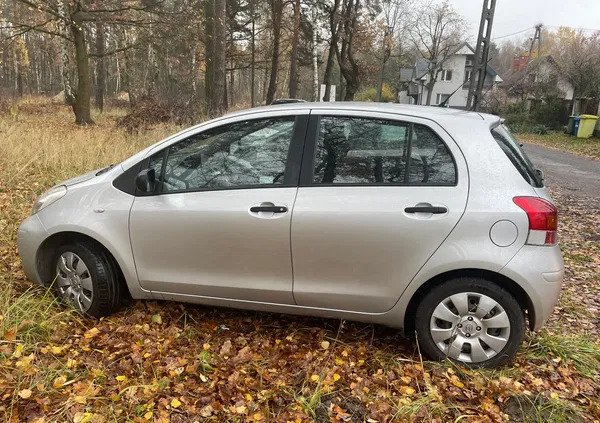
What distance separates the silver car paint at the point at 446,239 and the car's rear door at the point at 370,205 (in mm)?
41

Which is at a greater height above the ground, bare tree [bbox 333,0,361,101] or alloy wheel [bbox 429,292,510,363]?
bare tree [bbox 333,0,361,101]

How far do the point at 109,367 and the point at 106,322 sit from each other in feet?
2.08

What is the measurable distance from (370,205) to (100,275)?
213 cm

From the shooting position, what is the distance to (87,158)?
324 inches

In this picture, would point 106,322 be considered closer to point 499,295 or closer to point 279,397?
point 279,397

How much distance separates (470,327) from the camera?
294 centimetres

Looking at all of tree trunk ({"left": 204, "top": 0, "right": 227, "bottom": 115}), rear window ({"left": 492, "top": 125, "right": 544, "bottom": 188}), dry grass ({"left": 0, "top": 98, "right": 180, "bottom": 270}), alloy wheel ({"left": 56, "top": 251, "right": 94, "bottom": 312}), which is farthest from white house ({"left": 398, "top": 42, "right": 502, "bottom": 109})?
alloy wheel ({"left": 56, "top": 251, "right": 94, "bottom": 312})

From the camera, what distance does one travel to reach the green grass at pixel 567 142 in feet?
63.4

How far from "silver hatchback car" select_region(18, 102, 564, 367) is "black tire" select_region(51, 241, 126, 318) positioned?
10 millimetres

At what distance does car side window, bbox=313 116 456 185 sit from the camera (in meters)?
2.95

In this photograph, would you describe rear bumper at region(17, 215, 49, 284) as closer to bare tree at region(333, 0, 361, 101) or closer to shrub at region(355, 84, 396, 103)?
bare tree at region(333, 0, 361, 101)

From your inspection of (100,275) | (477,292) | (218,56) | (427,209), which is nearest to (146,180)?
(100,275)

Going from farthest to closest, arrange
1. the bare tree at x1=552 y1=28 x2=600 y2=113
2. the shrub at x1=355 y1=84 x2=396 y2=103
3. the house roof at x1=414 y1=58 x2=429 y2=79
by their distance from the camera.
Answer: the shrub at x1=355 y1=84 x2=396 y2=103 → the house roof at x1=414 y1=58 x2=429 y2=79 → the bare tree at x1=552 y1=28 x2=600 y2=113

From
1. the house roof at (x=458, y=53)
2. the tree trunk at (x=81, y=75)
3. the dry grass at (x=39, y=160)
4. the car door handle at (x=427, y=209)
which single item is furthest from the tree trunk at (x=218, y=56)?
the house roof at (x=458, y=53)
